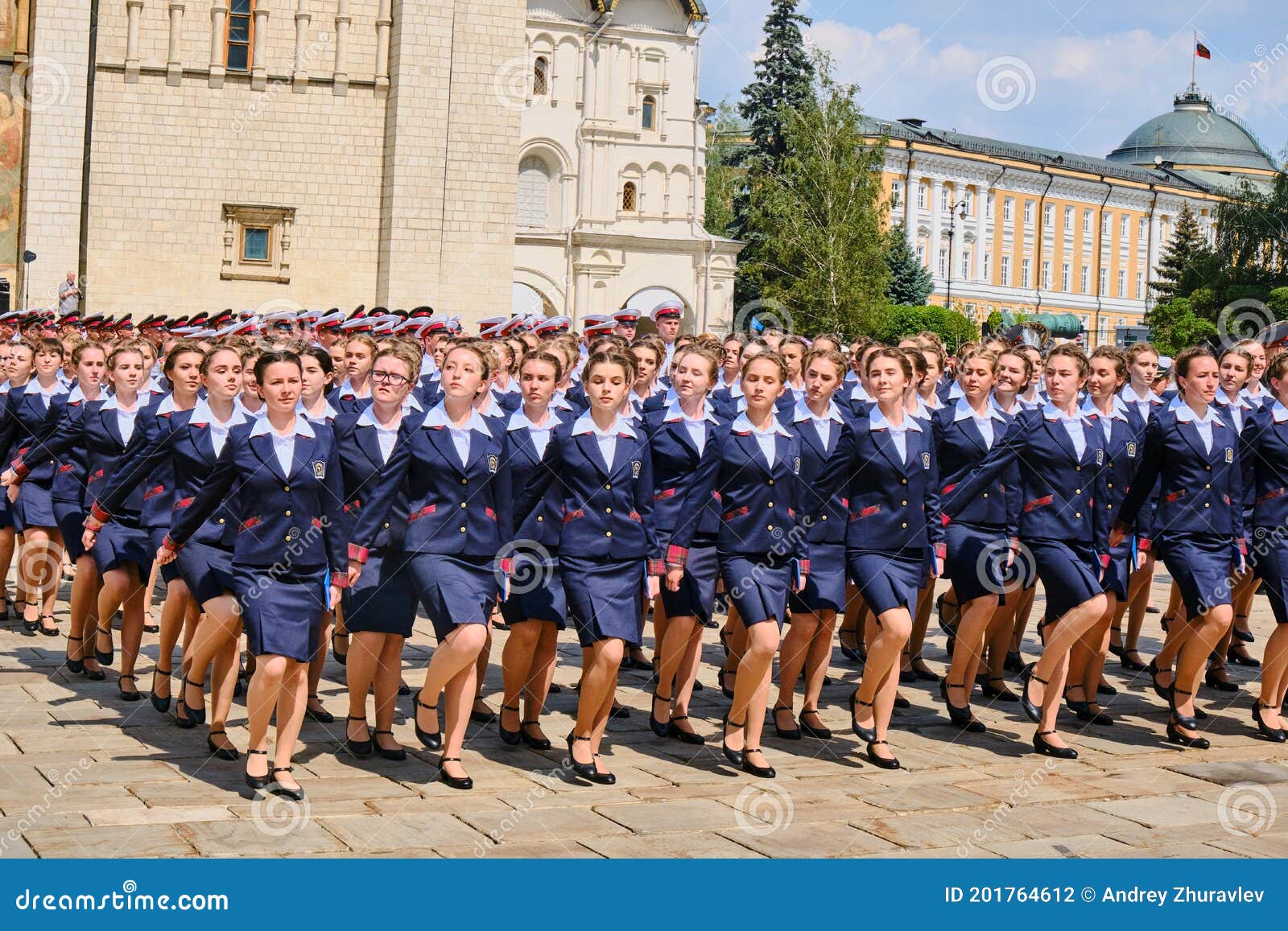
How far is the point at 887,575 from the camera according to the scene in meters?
8.82

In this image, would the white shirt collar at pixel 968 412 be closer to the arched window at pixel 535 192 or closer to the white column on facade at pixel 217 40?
the white column on facade at pixel 217 40

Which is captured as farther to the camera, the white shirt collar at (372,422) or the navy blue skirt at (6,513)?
the navy blue skirt at (6,513)

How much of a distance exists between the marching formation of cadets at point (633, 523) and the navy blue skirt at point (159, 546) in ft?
0.15

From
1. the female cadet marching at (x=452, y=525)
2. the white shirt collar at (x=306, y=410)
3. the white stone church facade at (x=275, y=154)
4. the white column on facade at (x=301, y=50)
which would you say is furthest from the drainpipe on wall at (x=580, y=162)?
the female cadet marching at (x=452, y=525)

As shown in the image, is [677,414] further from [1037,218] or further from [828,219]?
[1037,218]

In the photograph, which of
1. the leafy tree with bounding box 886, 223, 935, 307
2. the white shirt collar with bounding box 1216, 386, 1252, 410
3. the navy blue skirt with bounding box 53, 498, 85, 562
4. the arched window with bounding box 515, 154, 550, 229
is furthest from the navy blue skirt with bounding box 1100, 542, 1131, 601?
the leafy tree with bounding box 886, 223, 935, 307

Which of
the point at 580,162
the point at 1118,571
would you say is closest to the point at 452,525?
the point at 1118,571

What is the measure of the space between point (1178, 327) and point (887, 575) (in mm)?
56530

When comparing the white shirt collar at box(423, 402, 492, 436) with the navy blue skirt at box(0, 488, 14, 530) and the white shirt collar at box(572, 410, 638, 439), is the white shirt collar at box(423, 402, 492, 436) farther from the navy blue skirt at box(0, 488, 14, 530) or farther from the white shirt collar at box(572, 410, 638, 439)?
the navy blue skirt at box(0, 488, 14, 530)

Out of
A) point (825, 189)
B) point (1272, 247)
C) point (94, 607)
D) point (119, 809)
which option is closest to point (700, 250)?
point (825, 189)

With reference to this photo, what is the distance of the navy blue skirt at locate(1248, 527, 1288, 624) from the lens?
9570 mm

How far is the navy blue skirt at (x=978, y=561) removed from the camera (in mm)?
9641

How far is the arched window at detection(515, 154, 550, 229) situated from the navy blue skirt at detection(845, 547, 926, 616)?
55.4 meters

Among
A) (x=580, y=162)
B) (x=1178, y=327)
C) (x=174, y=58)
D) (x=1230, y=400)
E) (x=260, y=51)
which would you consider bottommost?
(x=1230, y=400)
